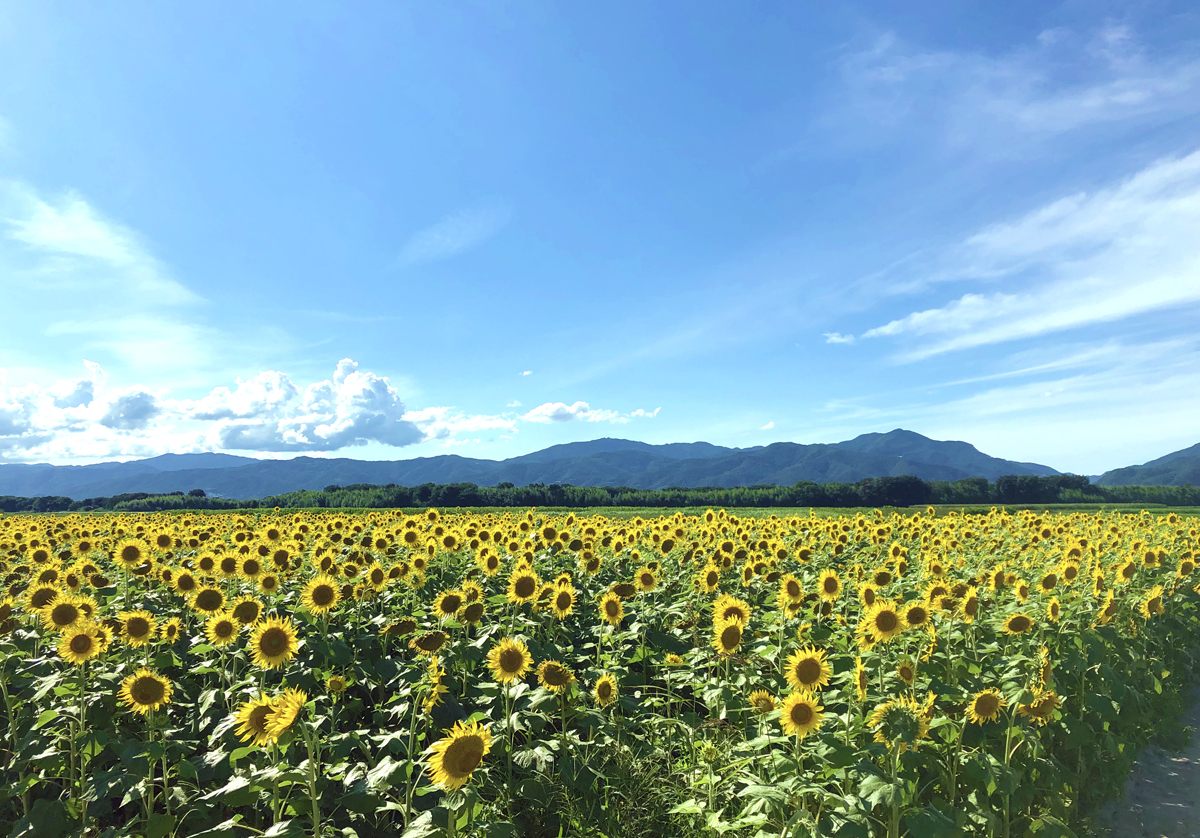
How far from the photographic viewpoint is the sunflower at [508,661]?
4.79 metres

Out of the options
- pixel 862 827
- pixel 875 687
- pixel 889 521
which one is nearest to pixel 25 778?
pixel 862 827

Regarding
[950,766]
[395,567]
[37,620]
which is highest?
[395,567]

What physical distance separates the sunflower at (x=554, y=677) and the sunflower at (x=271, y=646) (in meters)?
2.05

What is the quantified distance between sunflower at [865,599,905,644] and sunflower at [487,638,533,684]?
3.06 meters

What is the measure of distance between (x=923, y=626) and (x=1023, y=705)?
4.29ft

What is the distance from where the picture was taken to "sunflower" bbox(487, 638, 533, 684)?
4.79m

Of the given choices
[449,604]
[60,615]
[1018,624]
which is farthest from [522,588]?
[1018,624]

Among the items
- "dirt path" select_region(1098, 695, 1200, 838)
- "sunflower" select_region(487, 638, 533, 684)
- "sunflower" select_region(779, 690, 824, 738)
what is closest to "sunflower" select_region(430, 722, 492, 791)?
"sunflower" select_region(487, 638, 533, 684)

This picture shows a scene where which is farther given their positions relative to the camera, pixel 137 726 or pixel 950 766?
pixel 137 726

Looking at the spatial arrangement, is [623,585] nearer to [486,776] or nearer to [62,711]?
[486,776]

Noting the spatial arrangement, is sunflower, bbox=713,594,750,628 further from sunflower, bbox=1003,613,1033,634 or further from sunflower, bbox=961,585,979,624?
sunflower, bbox=1003,613,1033,634

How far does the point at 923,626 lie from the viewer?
583 centimetres

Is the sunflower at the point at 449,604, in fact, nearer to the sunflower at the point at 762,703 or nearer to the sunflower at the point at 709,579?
the sunflower at the point at 762,703

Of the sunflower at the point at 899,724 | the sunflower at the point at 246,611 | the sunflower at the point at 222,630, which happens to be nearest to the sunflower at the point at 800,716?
the sunflower at the point at 899,724
